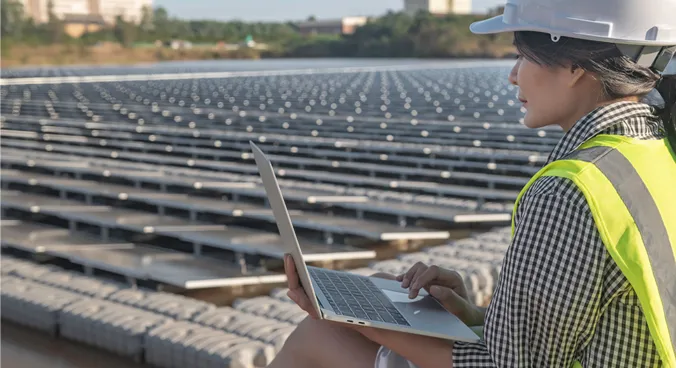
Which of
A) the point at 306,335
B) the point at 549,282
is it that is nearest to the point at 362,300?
the point at 306,335

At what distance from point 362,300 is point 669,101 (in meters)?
0.77

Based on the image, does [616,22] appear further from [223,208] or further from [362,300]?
[223,208]

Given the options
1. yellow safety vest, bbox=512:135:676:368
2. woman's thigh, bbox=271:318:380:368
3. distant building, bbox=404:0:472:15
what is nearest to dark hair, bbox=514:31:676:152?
yellow safety vest, bbox=512:135:676:368

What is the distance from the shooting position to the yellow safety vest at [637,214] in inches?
55.4

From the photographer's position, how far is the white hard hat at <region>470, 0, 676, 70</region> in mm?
1549

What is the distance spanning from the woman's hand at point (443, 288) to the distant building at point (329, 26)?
101 m

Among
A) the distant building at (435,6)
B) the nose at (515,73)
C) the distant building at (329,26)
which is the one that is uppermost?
the nose at (515,73)

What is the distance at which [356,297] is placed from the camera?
1.97 meters

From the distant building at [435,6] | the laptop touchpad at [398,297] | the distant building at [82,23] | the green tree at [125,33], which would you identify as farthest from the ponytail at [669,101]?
the distant building at [435,6]

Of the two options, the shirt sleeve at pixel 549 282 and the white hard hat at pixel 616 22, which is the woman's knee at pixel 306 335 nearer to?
the shirt sleeve at pixel 549 282

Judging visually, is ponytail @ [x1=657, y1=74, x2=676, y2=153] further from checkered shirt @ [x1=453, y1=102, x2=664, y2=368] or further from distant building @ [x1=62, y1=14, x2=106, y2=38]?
distant building @ [x1=62, y1=14, x2=106, y2=38]

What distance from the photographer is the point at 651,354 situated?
1459mm

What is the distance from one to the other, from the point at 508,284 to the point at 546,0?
1.73 ft

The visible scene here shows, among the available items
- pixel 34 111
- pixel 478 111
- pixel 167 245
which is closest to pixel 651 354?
pixel 167 245
